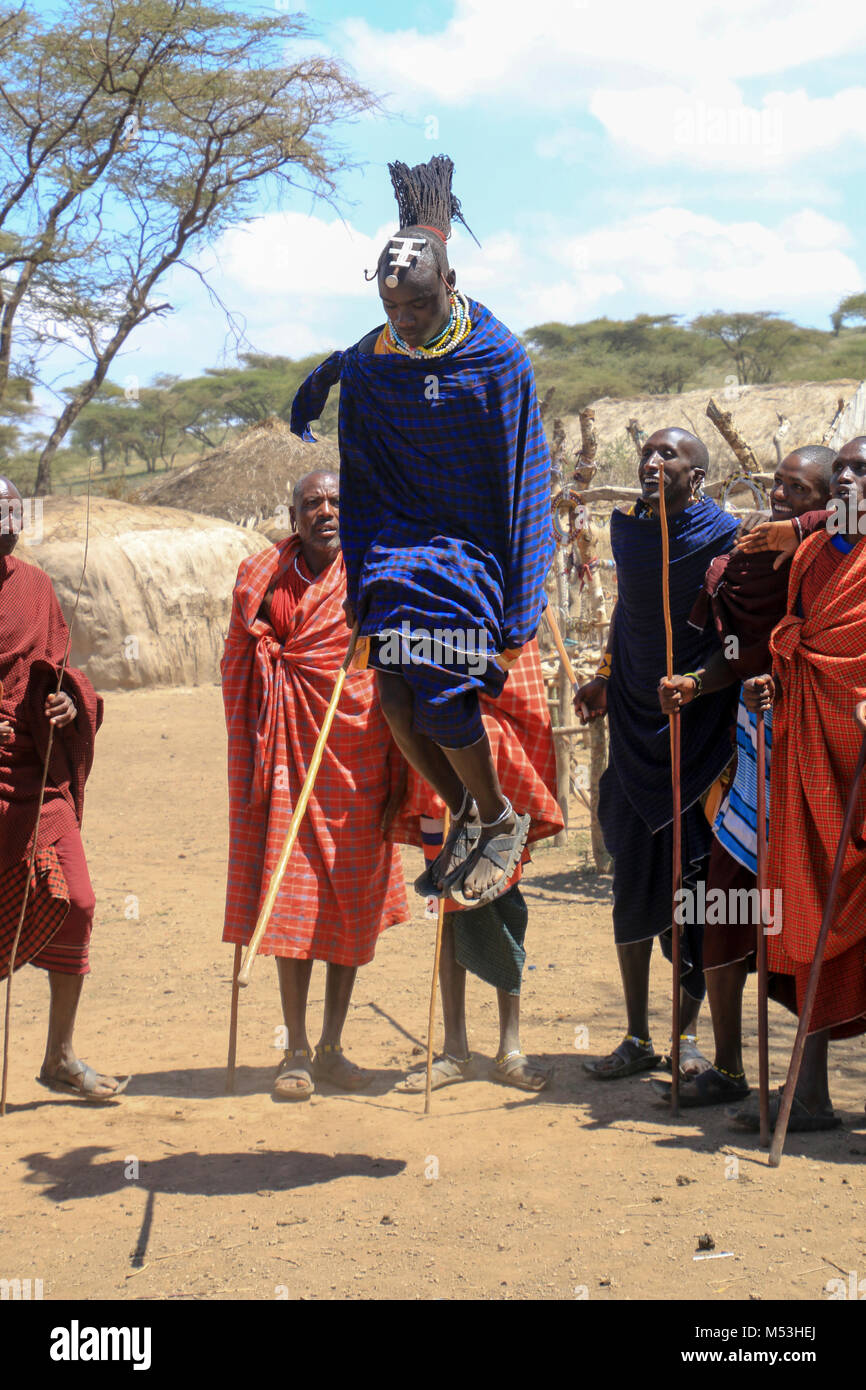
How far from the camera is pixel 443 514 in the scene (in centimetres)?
387

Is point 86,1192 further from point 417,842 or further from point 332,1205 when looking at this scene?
point 417,842

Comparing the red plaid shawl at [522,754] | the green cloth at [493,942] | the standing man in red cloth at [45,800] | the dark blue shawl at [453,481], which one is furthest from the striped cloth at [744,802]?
the standing man in red cloth at [45,800]

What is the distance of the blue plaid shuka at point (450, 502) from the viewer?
3.74 meters

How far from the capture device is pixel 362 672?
5258mm

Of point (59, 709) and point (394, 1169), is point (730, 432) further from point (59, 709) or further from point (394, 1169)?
point (394, 1169)

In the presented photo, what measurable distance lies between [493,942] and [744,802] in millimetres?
1170

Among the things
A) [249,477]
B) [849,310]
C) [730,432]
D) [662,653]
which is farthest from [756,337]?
[662,653]

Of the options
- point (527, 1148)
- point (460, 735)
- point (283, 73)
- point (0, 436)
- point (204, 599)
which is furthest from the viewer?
point (0, 436)

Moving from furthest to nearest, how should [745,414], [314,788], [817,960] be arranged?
1. [745,414]
2. [314,788]
3. [817,960]

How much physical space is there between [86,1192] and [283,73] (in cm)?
1894

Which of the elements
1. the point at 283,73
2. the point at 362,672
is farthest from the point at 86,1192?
the point at 283,73

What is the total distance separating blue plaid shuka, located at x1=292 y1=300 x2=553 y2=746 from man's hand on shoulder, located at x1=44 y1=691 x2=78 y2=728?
147 cm

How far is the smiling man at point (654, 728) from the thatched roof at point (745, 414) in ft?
61.6

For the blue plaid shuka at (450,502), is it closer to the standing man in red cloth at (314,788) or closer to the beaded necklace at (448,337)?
the beaded necklace at (448,337)
